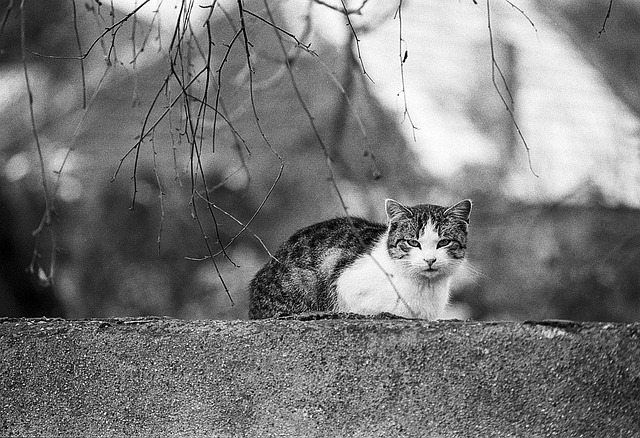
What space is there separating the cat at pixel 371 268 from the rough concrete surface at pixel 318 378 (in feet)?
2.44

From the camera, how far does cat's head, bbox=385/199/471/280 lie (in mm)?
2439

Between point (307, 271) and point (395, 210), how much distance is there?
0.35 metres

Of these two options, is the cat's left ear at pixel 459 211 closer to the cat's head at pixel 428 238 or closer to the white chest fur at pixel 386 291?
the cat's head at pixel 428 238

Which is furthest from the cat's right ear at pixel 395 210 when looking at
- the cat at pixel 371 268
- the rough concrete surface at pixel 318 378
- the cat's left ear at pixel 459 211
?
the rough concrete surface at pixel 318 378

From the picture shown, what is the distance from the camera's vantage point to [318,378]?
4.94 feet

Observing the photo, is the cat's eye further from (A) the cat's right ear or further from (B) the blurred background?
(B) the blurred background

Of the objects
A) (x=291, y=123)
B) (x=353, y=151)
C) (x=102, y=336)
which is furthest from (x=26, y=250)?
(x=102, y=336)

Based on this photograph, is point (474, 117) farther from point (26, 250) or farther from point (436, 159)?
point (26, 250)

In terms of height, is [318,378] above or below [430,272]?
above

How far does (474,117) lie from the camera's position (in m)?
6.05

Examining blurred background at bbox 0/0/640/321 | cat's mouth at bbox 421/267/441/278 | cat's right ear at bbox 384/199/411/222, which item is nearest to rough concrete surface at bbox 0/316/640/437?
cat's mouth at bbox 421/267/441/278

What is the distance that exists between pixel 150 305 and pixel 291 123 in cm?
266

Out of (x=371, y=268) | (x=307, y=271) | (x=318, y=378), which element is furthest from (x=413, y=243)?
(x=318, y=378)

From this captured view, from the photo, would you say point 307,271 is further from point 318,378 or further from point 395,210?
point 318,378
